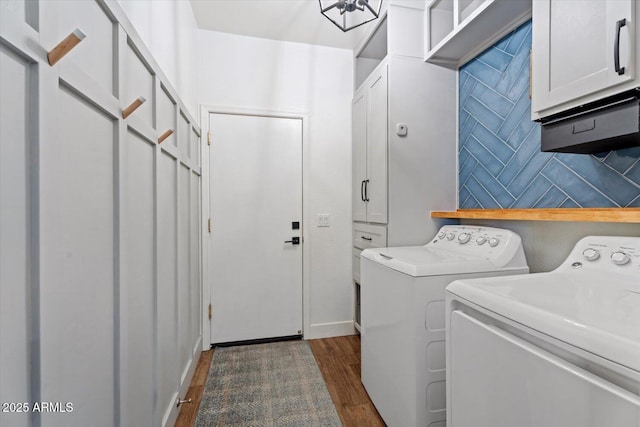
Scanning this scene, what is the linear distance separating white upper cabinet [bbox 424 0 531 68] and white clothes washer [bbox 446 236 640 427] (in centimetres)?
122

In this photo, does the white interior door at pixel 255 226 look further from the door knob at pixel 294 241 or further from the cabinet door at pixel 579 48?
the cabinet door at pixel 579 48

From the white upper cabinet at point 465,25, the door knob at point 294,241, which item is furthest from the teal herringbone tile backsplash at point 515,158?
the door knob at point 294,241

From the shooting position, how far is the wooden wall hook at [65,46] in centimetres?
59

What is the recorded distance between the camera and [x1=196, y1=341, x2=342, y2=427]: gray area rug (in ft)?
5.38

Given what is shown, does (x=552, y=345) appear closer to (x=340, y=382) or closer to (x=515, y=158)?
(x=515, y=158)

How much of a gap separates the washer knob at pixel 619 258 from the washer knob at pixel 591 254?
50 mm

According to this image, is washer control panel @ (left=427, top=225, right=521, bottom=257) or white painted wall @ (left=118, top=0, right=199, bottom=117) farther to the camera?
washer control panel @ (left=427, top=225, right=521, bottom=257)

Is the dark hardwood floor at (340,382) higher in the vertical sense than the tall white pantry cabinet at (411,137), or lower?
lower

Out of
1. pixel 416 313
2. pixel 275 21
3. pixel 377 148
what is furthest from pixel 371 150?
pixel 416 313

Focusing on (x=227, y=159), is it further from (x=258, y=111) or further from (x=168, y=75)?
(x=168, y=75)

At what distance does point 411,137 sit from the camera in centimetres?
206

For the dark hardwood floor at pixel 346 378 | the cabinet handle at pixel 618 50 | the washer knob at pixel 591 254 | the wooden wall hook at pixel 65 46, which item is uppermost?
the cabinet handle at pixel 618 50

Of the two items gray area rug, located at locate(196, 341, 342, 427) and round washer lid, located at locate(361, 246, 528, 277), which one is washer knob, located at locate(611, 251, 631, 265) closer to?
round washer lid, located at locate(361, 246, 528, 277)

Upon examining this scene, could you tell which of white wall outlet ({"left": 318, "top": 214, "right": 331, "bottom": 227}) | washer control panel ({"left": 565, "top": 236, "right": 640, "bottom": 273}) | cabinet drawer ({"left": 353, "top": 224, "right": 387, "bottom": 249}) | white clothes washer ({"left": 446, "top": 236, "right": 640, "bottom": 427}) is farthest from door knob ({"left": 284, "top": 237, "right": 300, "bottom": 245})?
washer control panel ({"left": 565, "top": 236, "right": 640, "bottom": 273})
